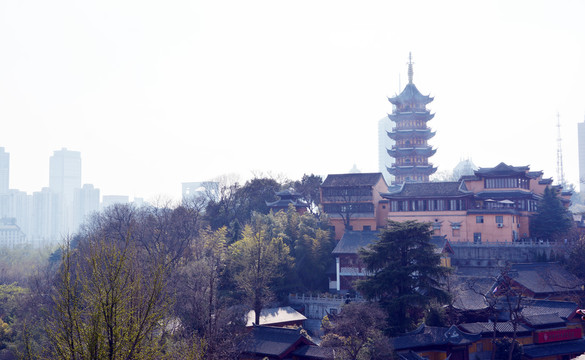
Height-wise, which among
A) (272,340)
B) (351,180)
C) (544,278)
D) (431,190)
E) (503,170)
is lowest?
(272,340)

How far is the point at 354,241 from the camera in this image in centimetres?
3994

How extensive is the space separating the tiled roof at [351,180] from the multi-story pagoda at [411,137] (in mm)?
15291

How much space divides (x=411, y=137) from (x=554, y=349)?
37.3 metres

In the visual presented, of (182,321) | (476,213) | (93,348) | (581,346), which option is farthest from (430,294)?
(93,348)

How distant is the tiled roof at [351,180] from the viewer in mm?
46562

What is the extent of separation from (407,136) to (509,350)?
1530 inches

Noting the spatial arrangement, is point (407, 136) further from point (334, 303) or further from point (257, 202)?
point (334, 303)

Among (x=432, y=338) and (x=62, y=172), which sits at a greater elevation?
(x=62, y=172)

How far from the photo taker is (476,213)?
42.5 meters

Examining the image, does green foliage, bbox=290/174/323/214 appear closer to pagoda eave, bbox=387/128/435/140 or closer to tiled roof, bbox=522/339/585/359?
pagoda eave, bbox=387/128/435/140

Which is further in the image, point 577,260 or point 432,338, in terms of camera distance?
point 577,260

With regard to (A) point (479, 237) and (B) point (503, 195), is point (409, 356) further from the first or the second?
(B) point (503, 195)

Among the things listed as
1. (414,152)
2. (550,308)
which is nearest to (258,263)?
(550,308)

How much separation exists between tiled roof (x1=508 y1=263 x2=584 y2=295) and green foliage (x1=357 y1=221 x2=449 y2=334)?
26.0 ft
